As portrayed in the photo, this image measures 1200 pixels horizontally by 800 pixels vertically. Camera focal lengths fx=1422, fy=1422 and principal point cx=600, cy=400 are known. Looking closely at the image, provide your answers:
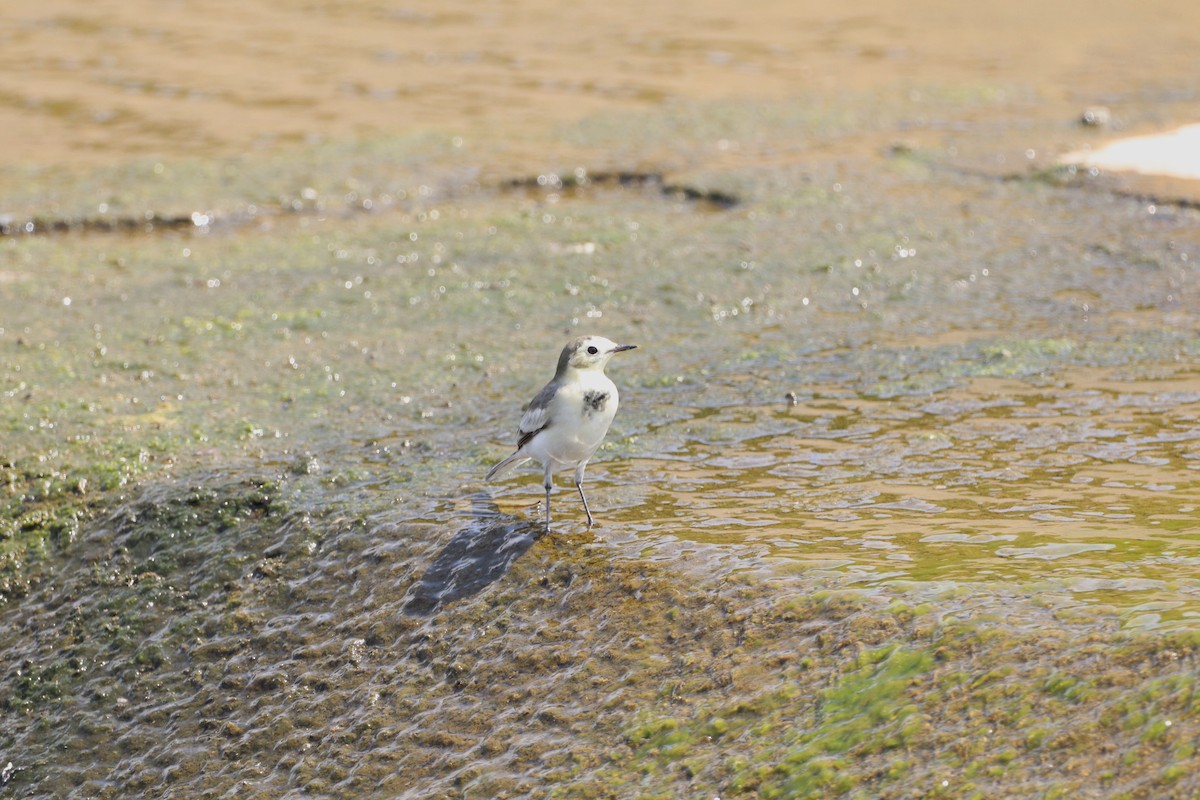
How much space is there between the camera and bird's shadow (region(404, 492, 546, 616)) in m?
6.01

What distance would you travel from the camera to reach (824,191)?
1165 centimetres

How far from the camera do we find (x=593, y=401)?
5.99 m

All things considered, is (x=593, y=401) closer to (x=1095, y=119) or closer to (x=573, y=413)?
(x=573, y=413)

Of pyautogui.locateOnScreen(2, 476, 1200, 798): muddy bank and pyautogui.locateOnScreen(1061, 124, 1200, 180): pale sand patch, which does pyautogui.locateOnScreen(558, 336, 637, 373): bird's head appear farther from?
pyautogui.locateOnScreen(1061, 124, 1200, 180): pale sand patch

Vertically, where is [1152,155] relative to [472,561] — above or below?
above

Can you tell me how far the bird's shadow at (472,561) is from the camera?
601 centimetres

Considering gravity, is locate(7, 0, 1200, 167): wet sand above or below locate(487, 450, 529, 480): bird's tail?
above

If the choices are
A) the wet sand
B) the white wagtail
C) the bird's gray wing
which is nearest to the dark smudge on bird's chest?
the white wagtail

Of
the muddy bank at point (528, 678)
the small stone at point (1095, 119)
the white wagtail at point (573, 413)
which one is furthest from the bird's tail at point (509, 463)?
the small stone at point (1095, 119)

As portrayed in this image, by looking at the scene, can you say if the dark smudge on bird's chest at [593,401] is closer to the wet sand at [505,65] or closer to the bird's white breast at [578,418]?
the bird's white breast at [578,418]

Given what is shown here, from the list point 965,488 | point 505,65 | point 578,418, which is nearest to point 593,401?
point 578,418

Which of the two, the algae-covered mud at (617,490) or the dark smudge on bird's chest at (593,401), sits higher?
the dark smudge on bird's chest at (593,401)

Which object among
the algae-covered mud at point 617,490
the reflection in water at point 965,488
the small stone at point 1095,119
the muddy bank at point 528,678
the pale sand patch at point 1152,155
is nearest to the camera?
the muddy bank at point 528,678

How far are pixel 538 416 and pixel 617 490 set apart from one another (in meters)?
0.78
